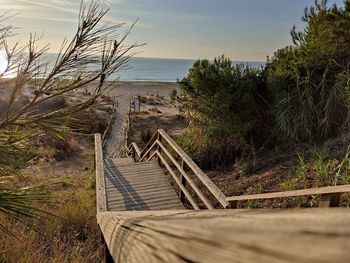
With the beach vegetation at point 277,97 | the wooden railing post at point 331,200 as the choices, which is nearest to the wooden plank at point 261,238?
Result: the wooden railing post at point 331,200

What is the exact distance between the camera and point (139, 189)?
672 centimetres

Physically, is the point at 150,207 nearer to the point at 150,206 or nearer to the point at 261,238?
the point at 150,206

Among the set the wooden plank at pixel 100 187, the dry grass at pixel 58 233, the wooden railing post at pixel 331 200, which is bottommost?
the dry grass at pixel 58 233

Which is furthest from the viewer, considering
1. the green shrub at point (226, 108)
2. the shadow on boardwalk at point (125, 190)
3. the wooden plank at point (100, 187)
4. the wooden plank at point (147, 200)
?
the green shrub at point (226, 108)

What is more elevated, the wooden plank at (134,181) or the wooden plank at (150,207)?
the wooden plank at (134,181)

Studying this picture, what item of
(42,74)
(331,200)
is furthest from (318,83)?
(42,74)

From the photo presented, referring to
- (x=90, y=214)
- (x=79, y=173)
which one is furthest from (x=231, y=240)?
(x=79, y=173)

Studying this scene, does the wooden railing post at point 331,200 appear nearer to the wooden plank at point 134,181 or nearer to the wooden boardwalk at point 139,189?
the wooden boardwalk at point 139,189

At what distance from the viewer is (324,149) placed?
6.73 m

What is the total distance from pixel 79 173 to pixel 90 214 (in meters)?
6.93

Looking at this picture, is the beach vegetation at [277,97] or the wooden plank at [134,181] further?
the beach vegetation at [277,97]

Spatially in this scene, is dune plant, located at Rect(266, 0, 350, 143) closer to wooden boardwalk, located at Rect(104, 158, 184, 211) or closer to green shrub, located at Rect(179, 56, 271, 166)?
green shrub, located at Rect(179, 56, 271, 166)

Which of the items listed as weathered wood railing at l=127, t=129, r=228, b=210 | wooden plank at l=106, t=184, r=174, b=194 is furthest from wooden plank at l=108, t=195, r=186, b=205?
wooden plank at l=106, t=184, r=174, b=194

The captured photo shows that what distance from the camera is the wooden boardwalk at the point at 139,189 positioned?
599 cm
